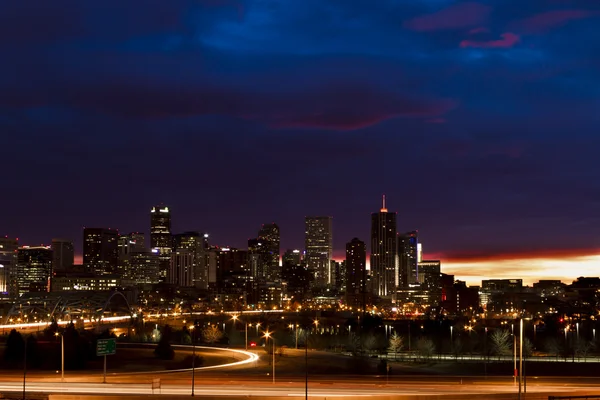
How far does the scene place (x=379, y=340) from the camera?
163875 millimetres

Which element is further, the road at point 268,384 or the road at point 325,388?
the road at point 268,384

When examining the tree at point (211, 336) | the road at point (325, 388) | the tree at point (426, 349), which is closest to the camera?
the road at point (325, 388)

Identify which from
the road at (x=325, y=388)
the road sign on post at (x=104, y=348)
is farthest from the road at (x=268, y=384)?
A: the road sign on post at (x=104, y=348)

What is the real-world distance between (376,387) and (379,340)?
307ft

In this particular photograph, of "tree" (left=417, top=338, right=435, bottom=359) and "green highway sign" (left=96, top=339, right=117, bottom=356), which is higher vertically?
"green highway sign" (left=96, top=339, right=117, bottom=356)

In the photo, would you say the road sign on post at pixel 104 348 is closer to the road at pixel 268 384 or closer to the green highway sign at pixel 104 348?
the green highway sign at pixel 104 348

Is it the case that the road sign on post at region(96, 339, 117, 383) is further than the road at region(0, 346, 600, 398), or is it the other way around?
the road sign on post at region(96, 339, 117, 383)

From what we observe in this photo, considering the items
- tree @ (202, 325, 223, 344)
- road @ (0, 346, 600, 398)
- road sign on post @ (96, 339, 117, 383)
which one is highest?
road sign on post @ (96, 339, 117, 383)

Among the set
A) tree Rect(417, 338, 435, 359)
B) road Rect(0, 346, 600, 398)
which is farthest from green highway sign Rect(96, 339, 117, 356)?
tree Rect(417, 338, 435, 359)

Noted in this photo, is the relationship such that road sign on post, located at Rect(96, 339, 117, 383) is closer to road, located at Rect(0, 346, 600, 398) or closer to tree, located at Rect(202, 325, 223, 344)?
road, located at Rect(0, 346, 600, 398)

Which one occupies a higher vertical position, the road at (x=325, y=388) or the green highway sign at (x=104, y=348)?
the green highway sign at (x=104, y=348)

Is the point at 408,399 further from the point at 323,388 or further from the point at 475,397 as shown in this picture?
the point at 323,388

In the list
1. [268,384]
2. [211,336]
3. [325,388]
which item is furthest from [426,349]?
[325,388]

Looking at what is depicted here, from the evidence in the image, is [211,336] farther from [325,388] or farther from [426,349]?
[325,388]
